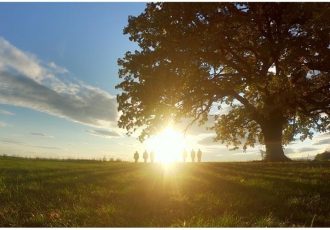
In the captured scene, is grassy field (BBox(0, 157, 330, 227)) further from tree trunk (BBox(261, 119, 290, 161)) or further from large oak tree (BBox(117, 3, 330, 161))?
tree trunk (BBox(261, 119, 290, 161))

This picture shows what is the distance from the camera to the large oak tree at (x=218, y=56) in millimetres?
30781

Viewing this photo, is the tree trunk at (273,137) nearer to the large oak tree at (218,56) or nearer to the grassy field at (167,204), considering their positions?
the large oak tree at (218,56)

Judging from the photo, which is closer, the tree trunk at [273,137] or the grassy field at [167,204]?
the grassy field at [167,204]

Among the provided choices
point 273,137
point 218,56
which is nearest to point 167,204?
point 218,56

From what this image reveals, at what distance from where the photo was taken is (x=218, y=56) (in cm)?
3409

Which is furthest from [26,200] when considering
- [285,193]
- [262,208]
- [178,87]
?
[178,87]

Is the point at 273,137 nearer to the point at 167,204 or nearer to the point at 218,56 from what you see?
the point at 218,56

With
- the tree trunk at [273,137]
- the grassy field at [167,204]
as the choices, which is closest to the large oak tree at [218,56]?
the tree trunk at [273,137]

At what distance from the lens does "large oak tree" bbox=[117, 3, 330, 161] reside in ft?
101

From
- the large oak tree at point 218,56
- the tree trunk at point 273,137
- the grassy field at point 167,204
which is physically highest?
the large oak tree at point 218,56

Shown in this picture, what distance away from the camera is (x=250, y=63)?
40.1 m

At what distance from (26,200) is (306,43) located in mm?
23526

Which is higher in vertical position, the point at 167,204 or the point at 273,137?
the point at 273,137

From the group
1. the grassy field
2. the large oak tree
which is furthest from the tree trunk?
the grassy field
